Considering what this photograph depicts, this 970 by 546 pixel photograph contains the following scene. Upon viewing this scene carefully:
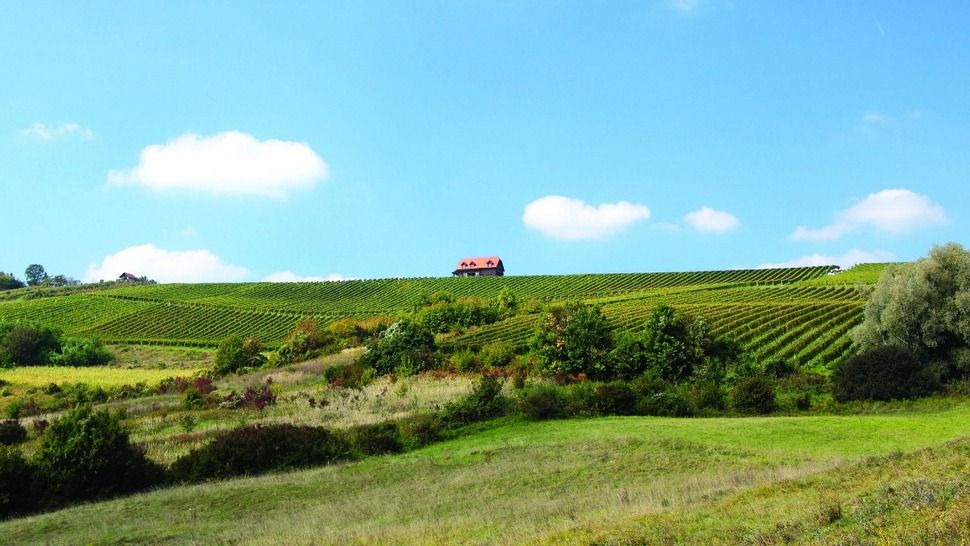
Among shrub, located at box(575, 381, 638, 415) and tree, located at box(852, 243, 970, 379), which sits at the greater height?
tree, located at box(852, 243, 970, 379)

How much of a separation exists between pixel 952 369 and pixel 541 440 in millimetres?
24508

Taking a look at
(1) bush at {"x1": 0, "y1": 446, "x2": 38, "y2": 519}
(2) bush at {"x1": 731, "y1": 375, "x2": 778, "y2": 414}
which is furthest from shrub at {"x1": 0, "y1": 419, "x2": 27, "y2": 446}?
(2) bush at {"x1": 731, "y1": 375, "x2": 778, "y2": 414}

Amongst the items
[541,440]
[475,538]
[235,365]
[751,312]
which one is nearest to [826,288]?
[751,312]

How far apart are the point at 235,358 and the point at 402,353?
20157 mm

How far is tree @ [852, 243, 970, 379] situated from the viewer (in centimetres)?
3600

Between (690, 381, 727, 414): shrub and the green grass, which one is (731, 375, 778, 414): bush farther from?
the green grass

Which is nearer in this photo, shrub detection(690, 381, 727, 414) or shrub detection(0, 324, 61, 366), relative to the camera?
shrub detection(690, 381, 727, 414)

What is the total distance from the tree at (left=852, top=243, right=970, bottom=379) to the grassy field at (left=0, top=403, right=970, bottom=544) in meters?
11.8

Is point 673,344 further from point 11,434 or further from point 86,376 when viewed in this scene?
point 86,376

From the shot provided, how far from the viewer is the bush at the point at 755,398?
3011 centimetres

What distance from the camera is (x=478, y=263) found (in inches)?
6727

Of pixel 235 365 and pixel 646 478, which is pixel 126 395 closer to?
pixel 235 365

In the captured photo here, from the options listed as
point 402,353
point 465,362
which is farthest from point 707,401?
point 402,353

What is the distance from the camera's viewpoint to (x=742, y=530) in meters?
9.11
